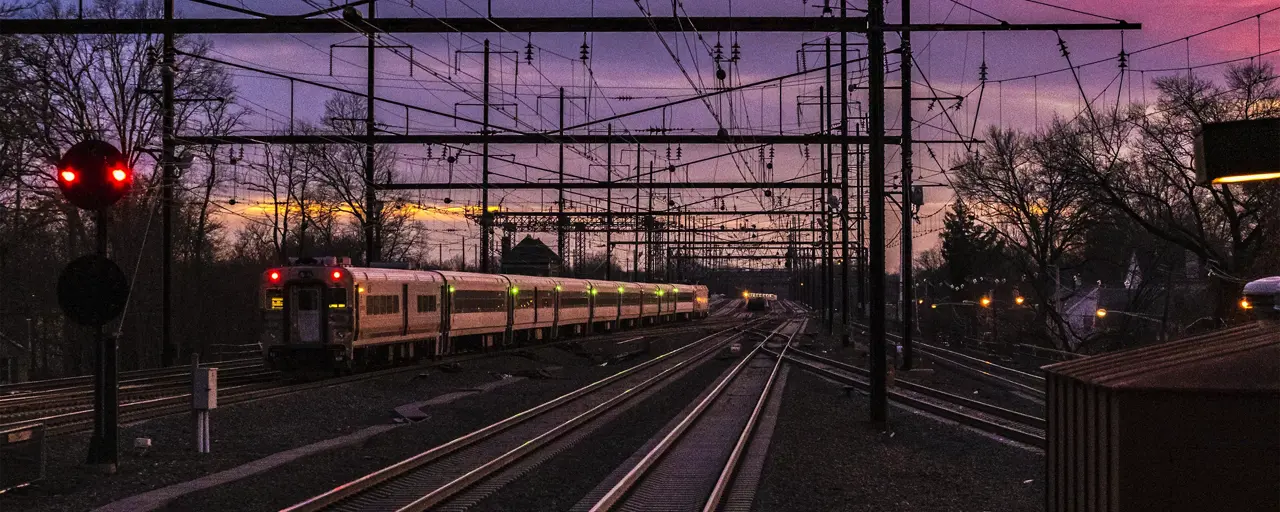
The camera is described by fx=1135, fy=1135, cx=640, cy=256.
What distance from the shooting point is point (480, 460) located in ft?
46.8

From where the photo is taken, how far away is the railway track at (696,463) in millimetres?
11586

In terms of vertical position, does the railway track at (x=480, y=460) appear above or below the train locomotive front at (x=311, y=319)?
below

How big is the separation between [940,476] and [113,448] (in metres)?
9.42

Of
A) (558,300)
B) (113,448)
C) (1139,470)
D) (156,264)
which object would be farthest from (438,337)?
(1139,470)

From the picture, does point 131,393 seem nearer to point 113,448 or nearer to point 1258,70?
point 113,448

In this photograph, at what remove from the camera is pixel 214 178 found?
42.0 meters

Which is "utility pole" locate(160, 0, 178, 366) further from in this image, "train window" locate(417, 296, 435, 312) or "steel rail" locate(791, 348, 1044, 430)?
"steel rail" locate(791, 348, 1044, 430)

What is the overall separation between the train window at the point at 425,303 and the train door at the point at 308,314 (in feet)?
16.4

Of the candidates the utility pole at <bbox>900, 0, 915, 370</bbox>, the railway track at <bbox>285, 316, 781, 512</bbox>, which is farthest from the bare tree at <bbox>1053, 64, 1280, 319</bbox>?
the railway track at <bbox>285, 316, 781, 512</bbox>

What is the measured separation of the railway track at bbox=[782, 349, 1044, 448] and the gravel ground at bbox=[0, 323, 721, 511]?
7.47m

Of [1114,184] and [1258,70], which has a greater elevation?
[1258,70]

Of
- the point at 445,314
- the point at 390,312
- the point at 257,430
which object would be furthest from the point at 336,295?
the point at 257,430

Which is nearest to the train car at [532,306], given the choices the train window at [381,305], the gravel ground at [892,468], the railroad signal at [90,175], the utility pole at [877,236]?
the train window at [381,305]

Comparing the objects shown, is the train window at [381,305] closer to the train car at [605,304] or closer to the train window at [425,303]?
the train window at [425,303]
